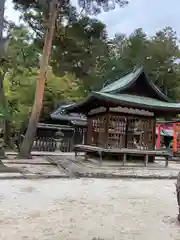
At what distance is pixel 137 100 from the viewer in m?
13.0

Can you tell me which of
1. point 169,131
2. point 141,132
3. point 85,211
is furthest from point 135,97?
point 169,131

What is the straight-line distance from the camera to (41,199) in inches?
229

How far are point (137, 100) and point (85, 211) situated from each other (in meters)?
8.62

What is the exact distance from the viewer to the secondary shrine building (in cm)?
1273

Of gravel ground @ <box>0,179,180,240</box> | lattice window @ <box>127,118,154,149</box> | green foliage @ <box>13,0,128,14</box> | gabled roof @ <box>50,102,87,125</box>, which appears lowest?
gravel ground @ <box>0,179,180,240</box>

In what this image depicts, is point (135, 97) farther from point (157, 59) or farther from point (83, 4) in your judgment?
point (157, 59)

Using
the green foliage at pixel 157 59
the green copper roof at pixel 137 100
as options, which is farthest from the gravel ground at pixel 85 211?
the green foliage at pixel 157 59

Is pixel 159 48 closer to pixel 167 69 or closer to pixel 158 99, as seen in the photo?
pixel 167 69

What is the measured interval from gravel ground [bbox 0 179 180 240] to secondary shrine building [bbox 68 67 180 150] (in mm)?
5084

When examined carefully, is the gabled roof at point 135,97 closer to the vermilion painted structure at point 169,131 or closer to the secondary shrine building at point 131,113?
the secondary shrine building at point 131,113

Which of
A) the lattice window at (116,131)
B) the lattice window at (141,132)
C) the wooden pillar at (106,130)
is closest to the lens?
the wooden pillar at (106,130)

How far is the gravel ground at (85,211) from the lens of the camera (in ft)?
12.6

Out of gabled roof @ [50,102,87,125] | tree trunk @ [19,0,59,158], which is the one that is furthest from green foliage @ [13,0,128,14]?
gabled roof @ [50,102,87,125]

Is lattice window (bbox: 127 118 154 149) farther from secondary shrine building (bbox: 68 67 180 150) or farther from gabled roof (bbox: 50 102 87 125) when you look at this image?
gabled roof (bbox: 50 102 87 125)
